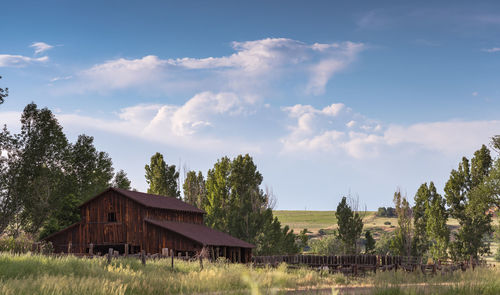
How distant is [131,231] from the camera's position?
5094 cm

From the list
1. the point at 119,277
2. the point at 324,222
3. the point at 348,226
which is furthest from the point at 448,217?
the point at 324,222

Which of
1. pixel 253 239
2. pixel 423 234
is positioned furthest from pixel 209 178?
pixel 423 234

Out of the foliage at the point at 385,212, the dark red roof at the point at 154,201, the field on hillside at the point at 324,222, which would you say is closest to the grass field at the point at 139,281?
the dark red roof at the point at 154,201

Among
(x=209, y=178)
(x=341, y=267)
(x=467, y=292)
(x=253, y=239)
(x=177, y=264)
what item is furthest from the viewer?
(x=209, y=178)

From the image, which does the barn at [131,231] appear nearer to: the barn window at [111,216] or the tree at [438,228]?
the barn window at [111,216]

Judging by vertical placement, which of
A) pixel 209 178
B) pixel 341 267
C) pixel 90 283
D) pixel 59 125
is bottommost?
pixel 341 267

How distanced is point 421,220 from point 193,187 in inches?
1262

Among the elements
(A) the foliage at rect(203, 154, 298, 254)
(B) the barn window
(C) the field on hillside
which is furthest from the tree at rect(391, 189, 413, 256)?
(C) the field on hillside

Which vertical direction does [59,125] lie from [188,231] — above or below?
above

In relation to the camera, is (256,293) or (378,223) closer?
(256,293)

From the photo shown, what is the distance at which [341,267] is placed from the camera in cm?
4619

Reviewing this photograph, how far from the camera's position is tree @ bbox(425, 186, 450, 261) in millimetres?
61062

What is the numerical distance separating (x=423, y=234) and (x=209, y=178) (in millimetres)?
26668

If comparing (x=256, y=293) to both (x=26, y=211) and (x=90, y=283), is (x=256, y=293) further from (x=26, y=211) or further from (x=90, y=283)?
(x=26, y=211)
